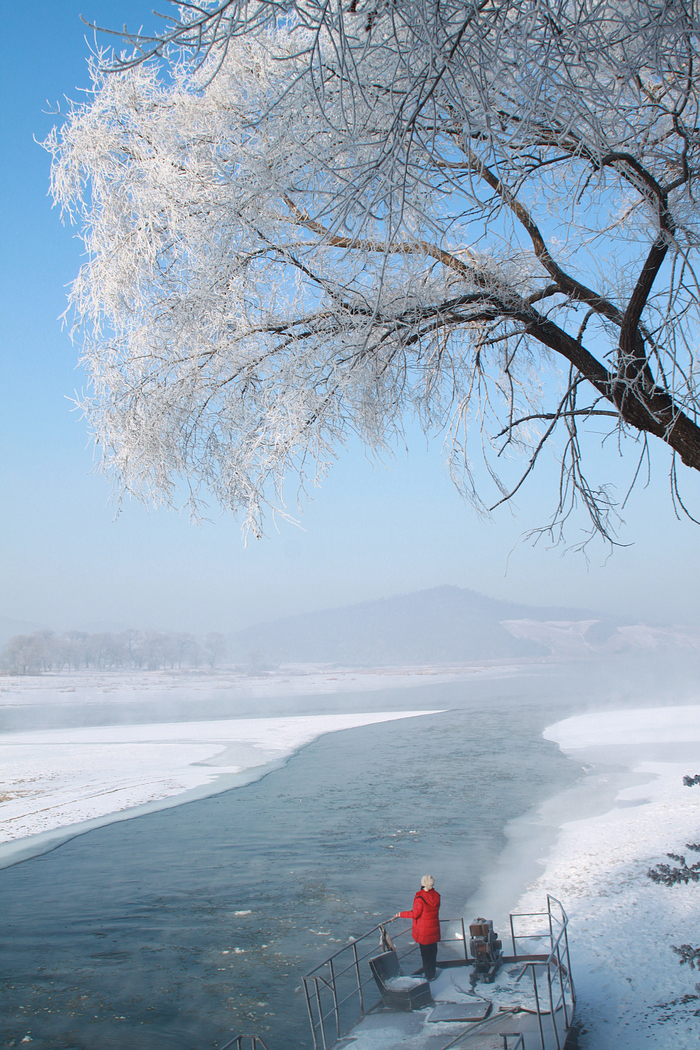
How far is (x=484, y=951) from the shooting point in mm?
6828

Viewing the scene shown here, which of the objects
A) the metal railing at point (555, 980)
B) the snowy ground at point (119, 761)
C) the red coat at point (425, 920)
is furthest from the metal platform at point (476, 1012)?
the snowy ground at point (119, 761)

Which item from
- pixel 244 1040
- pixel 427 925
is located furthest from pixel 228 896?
pixel 427 925

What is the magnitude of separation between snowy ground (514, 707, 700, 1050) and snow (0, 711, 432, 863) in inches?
432

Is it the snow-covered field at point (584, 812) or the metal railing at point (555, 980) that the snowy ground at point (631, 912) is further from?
the metal railing at point (555, 980)

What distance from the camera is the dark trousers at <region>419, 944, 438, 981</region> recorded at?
6875 millimetres

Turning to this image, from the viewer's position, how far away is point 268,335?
20.4 feet

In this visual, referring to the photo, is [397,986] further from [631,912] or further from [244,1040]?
[631,912]

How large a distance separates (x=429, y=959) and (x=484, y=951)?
0.53 meters

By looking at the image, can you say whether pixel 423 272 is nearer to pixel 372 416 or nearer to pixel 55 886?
pixel 372 416

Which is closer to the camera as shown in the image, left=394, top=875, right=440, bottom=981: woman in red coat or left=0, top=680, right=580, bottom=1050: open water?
left=394, top=875, right=440, bottom=981: woman in red coat

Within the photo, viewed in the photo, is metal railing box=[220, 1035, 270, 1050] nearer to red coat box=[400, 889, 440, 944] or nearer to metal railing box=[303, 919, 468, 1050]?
metal railing box=[303, 919, 468, 1050]

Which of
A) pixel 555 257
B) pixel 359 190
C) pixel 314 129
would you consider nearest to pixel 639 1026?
pixel 555 257

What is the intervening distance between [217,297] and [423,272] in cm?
171

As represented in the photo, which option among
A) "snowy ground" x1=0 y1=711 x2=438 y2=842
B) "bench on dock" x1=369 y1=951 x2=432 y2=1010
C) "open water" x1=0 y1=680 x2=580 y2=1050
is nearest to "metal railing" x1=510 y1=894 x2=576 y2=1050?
"bench on dock" x1=369 y1=951 x2=432 y2=1010
